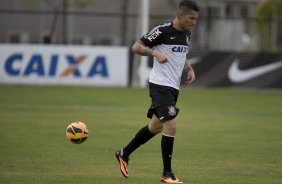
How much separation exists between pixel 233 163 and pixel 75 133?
7.85 ft

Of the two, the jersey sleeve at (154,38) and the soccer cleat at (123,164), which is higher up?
the jersey sleeve at (154,38)

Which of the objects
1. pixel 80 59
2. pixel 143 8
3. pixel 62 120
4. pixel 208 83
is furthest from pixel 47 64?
pixel 62 120

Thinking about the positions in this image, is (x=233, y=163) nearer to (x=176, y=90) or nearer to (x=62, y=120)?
(x=176, y=90)

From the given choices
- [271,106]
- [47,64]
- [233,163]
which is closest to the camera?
A: [233,163]

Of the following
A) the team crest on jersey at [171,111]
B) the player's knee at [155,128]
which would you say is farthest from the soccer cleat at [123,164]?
the team crest on jersey at [171,111]

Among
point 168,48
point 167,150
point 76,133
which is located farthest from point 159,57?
point 76,133

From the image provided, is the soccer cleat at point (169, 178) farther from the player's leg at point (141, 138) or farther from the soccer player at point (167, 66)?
the player's leg at point (141, 138)

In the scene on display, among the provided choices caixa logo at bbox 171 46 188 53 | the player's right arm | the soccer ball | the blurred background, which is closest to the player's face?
caixa logo at bbox 171 46 188 53

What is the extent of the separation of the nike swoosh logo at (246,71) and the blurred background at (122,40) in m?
0.04

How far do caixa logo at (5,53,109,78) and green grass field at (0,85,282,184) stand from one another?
278 cm

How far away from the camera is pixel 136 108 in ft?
66.8

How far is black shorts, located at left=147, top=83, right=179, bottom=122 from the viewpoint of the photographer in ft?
30.6

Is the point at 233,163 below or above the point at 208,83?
above

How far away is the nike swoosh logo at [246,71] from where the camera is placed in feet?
93.8
